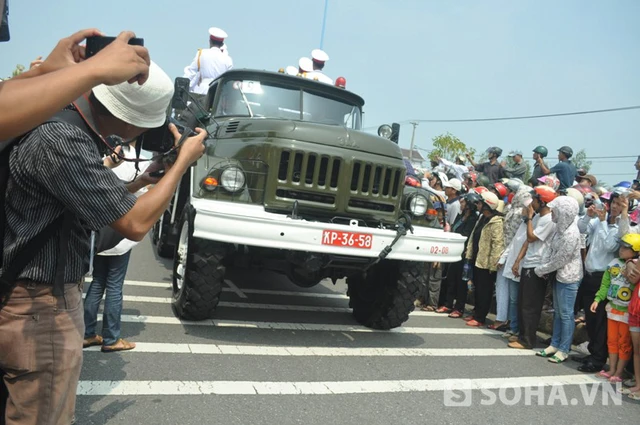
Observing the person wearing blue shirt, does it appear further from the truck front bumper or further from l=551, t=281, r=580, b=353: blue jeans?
the truck front bumper

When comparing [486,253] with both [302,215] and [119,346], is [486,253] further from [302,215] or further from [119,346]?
[119,346]

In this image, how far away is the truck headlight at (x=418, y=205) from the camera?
5.89m

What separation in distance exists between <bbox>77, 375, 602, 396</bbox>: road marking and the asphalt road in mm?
13

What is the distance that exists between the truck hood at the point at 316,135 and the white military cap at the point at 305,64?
376 cm

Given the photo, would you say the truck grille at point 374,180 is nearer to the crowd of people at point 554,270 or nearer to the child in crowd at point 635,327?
the crowd of people at point 554,270

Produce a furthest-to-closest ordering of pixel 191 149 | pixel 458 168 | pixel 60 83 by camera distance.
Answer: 1. pixel 458 168
2. pixel 191 149
3. pixel 60 83

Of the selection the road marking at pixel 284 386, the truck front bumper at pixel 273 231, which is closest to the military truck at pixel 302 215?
the truck front bumper at pixel 273 231

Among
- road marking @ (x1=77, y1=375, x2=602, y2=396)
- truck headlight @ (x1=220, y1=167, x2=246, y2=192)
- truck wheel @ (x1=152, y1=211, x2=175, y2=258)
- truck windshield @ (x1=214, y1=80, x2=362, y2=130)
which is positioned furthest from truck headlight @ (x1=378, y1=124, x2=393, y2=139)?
road marking @ (x1=77, y1=375, x2=602, y2=396)

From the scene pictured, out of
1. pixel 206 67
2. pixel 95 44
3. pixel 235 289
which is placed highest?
pixel 206 67

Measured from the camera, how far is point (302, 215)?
5227mm

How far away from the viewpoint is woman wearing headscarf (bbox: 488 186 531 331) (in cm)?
729

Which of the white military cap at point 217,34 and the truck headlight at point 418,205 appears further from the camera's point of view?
the white military cap at point 217,34

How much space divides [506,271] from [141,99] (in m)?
6.21

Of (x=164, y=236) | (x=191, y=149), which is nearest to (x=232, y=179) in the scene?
(x=191, y=149)
